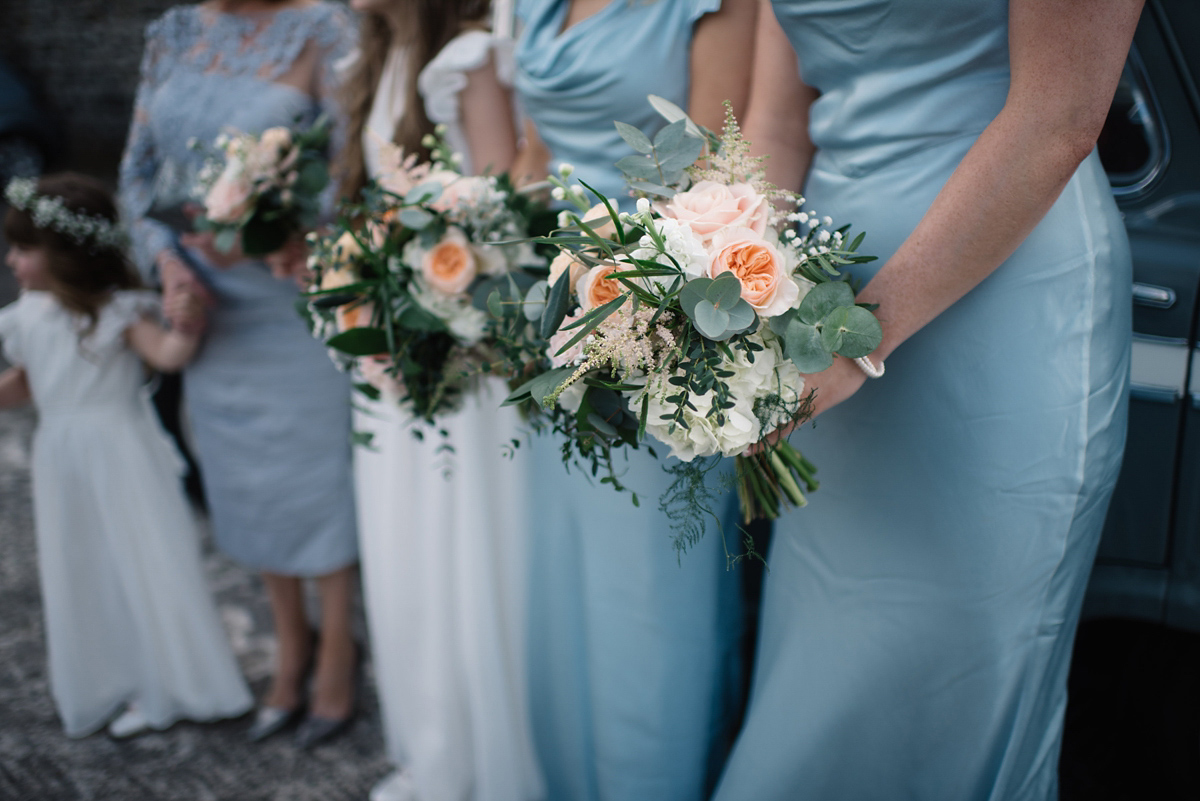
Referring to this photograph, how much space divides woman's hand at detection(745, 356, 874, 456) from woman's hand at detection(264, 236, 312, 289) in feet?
5.29

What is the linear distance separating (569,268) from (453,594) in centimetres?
136

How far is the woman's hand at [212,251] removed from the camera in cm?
251

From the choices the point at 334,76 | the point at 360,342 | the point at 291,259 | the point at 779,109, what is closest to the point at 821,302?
the point at 779,109

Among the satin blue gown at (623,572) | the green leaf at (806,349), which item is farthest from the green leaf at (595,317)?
the satin blue gown at (623,572)

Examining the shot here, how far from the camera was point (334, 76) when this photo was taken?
8.11ft

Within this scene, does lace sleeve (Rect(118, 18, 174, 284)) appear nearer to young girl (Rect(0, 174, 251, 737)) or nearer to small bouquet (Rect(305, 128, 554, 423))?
young girl (Rect(0, 174, 251, 737))

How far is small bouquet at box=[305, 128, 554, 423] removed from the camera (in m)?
1.59

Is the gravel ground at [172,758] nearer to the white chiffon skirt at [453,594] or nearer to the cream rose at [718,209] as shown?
the white chiffon skirt at [453,594]

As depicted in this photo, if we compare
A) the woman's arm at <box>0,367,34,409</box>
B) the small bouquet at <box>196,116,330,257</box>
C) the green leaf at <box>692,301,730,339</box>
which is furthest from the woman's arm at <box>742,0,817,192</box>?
Result: the woman's arm at <box>0,367,34,409</box>

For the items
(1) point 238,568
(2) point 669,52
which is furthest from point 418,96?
(1) point 238,568

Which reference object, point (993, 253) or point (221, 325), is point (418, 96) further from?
point (993, 253)

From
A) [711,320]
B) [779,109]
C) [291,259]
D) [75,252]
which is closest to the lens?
[711,320]

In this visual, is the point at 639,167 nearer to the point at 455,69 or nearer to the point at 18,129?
the point at 455,69

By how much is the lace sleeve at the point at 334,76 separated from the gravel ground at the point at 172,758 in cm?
169
